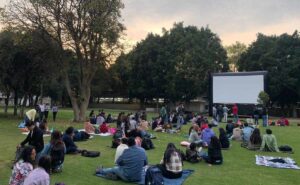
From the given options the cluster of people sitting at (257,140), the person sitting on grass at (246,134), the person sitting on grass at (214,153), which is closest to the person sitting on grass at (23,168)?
the person sitting on grass at (214,153)

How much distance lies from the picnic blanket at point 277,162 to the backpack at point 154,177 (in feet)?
17.7

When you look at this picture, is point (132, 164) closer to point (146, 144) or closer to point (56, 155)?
point (56, 155)

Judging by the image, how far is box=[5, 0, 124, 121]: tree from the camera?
27.6 m

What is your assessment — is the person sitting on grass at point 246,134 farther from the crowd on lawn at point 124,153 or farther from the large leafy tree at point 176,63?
the large leafy tree at point 176,63

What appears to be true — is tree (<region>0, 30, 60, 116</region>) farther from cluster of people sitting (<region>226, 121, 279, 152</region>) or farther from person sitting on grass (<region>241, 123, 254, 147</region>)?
cluster of people sitting (<region>226, 121, 279, 152</region>)

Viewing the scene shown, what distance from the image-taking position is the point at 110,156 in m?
13.1

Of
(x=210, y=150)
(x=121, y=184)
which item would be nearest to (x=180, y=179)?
(x=121, y=184)

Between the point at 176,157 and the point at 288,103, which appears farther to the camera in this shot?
the point at 288,103

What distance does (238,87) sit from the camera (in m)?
36.2

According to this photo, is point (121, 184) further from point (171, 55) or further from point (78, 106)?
point (171, 55)

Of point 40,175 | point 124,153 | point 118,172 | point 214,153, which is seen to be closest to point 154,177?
point 124,153

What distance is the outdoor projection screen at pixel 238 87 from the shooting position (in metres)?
Result: 34.8

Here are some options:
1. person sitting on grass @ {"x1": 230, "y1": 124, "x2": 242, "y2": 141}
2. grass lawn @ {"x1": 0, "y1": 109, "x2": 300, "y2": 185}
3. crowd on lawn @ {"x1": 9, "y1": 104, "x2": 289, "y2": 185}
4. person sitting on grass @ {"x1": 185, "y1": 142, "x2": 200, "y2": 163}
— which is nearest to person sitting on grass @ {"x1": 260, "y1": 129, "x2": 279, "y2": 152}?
crowd on lawn @ {"x1": 9, "y1": 104, "x2": 289, "y2": 185}

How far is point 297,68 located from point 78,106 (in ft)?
95.4
